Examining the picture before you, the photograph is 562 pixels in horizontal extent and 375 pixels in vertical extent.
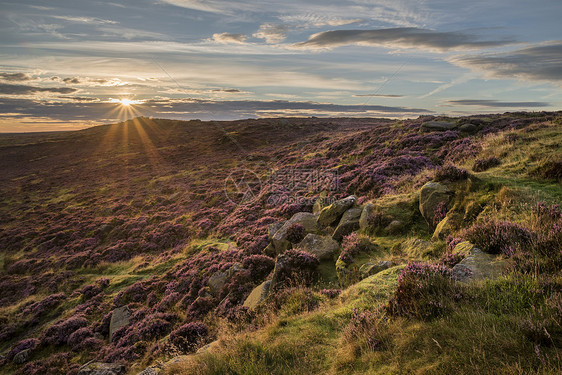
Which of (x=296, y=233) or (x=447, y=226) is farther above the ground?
(x=447, y=226)

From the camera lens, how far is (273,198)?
2447 centimetres

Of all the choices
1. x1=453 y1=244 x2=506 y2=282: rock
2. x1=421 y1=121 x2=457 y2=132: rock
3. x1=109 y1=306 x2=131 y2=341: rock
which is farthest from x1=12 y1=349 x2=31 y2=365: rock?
x1=421 y1=121 x2=457 y2=132: rock

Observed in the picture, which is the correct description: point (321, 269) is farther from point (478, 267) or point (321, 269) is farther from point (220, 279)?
point (220, 279)

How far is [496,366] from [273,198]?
21.6 meters

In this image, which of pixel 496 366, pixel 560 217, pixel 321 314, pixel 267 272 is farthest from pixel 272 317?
pixel 560 217

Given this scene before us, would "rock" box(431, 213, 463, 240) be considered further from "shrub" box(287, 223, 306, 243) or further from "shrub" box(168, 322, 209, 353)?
"shrub" box(168, 322, 209, 353)

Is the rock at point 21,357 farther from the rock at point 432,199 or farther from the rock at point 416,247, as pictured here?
the rock at point 432,199

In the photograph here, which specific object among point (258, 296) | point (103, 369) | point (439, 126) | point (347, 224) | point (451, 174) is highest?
point (439, 126)

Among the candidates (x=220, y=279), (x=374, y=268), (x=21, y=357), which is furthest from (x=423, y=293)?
(x=21, y=357)

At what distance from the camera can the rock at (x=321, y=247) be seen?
10.5m

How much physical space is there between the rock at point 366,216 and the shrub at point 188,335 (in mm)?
7827

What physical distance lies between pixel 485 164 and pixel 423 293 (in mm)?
11231

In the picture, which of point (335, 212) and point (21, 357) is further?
point (335, 212)

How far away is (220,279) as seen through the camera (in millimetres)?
13422
